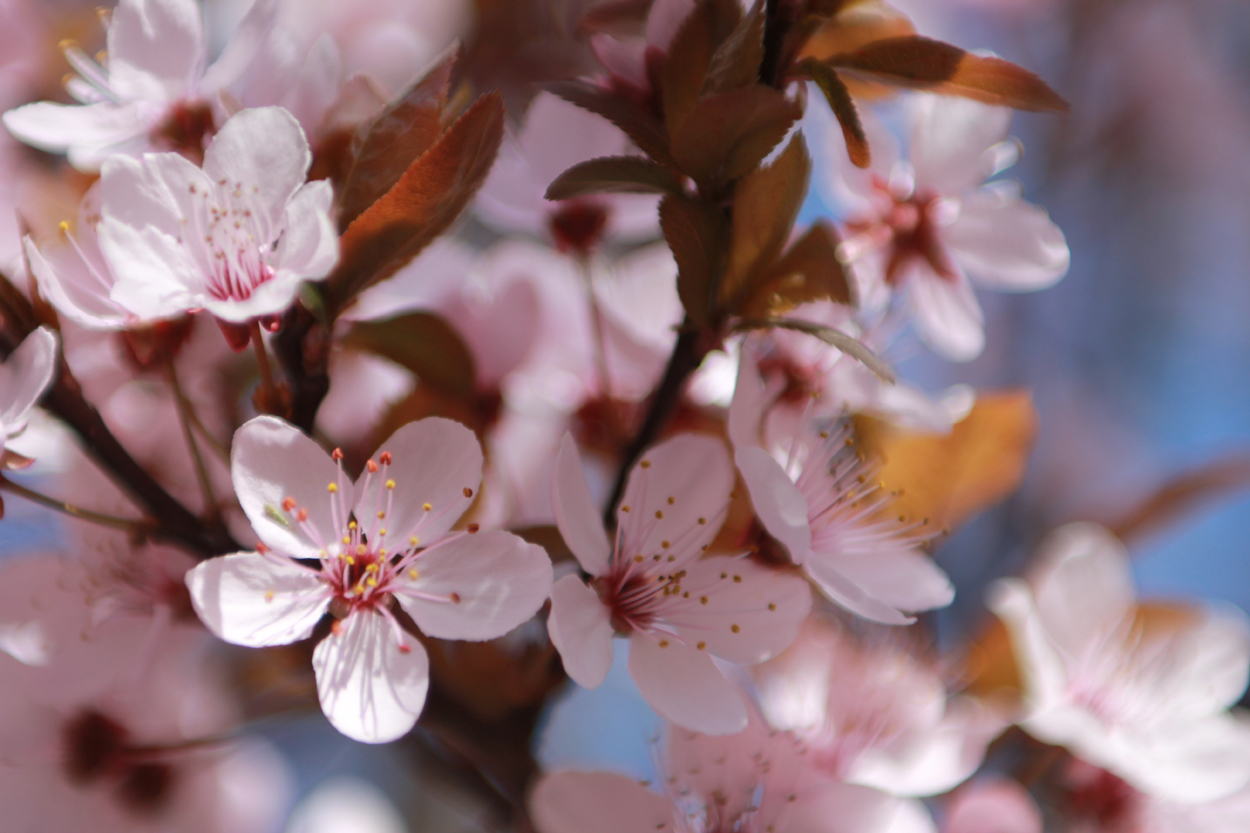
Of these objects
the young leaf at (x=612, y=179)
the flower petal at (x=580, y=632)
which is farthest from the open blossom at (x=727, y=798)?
the young leaf at (x=612, y=179)

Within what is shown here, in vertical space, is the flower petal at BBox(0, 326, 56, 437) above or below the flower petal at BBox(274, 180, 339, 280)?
below

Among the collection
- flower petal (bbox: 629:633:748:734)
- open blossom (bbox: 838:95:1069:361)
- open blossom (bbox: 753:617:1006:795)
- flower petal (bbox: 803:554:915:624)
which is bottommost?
open blossom (bbox: 753:617:1006:795)

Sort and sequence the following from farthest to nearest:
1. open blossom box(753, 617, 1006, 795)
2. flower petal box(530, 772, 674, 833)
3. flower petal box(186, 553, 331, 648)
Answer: open blossom box(753, 617, 1006, 795), flower petal box(530, 772, 674, 833), flower petal box(186, 553, 331, 648)

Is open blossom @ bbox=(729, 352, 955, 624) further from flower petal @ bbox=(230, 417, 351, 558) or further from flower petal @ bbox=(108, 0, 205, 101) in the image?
flower petal @ bbox=(108, 0, 205, 101)

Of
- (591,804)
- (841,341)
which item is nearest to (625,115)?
(841,341)

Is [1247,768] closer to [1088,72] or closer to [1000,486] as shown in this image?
[1000,486]

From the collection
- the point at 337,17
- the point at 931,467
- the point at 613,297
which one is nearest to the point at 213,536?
the point at 613,297

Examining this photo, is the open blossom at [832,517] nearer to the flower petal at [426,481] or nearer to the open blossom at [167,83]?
the flower petal at [426,481]

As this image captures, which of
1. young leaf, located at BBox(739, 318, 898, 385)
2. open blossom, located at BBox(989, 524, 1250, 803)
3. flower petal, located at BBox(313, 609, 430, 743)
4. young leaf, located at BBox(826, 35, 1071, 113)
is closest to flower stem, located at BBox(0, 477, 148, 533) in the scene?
flower petal, located at BBox(313, 609, 430, 743)

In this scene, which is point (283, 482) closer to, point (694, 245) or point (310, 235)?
point (310, 235)
